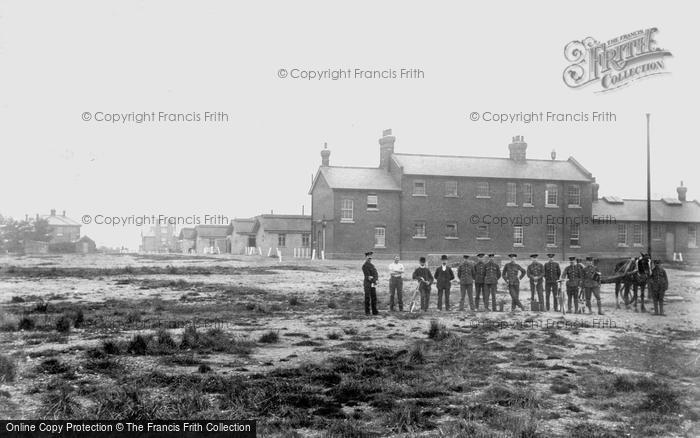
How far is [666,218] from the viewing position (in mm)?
47281

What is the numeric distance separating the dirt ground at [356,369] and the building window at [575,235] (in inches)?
1211

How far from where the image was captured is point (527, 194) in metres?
44.1

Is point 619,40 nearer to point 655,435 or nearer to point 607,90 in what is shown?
point 607,90

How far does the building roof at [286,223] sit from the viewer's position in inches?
2212

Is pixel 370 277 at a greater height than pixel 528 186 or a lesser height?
lesser

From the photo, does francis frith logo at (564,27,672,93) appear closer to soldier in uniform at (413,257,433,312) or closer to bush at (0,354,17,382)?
soldier in uniform at (413,257,433,312)

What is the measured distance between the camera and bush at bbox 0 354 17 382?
7.69 meters

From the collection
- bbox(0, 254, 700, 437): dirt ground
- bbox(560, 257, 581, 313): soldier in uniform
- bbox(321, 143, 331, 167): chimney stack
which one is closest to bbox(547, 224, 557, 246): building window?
bbox(321, 143, 331, 167): chimney stack

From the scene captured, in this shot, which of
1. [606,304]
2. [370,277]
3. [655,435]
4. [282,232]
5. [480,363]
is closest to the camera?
[655,435]

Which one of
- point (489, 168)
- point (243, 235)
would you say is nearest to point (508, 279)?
point (489, 168)

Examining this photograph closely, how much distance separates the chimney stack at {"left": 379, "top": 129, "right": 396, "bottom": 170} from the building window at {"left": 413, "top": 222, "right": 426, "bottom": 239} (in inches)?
208

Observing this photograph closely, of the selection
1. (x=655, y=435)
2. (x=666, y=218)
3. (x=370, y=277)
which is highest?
(x=666, y=218)

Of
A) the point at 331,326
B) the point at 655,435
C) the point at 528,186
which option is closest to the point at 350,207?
the point at 528,186

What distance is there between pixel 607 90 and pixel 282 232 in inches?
1816
